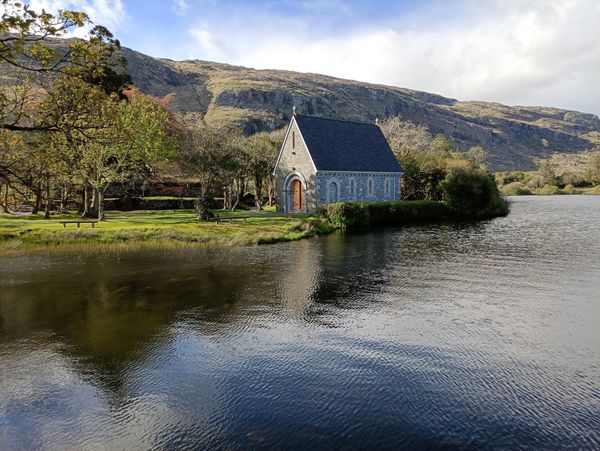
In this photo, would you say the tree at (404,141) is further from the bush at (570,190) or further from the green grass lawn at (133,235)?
the bush at (570,190)

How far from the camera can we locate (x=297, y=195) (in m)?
48.1

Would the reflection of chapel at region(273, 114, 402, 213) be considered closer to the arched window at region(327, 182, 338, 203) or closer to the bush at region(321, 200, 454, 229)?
the arched window at region(327, 182, 338, 203)

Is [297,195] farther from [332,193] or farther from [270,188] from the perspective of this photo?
[270,188]

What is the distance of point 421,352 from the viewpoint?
37.2 feet

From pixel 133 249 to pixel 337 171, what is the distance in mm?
24986

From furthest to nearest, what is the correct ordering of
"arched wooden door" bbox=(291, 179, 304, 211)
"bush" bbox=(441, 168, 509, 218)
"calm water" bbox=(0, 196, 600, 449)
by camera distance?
"bush" bbox=(441, 168, 509, 218) → "arched wooden door" bbox=(291, 179, 304, 211) → "calm water" bbox=(0, 196, 600, 449)

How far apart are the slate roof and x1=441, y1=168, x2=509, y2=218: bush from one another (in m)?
6.79

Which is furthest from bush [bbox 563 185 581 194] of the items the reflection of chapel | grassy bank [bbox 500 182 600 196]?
the reflection of chapel

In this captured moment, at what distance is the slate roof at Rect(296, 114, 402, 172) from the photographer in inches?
1853

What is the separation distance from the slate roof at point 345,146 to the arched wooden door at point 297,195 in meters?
3.54

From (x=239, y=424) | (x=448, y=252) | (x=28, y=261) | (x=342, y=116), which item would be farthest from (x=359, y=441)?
(x=342, y=116)

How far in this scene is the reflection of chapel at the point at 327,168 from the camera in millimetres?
46219

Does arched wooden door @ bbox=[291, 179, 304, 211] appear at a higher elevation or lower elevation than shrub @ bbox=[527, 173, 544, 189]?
lower

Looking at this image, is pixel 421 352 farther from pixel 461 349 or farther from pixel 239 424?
pixel 239 424
